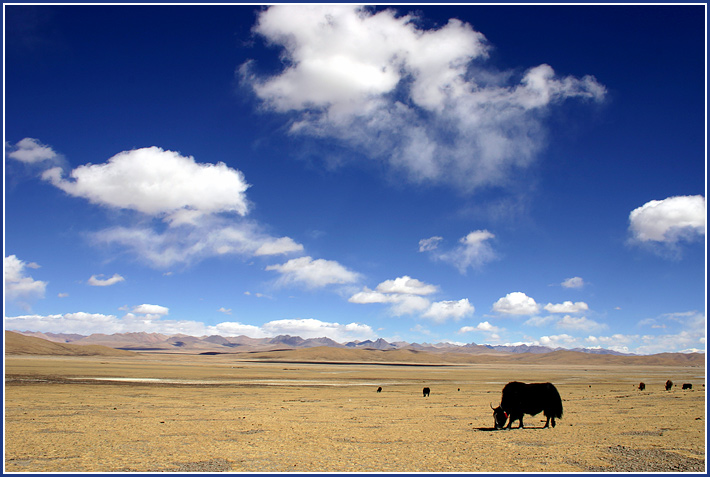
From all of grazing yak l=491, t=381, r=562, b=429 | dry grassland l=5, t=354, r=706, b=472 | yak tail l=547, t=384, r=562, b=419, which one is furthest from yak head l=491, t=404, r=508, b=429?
yak tail l=547, t=384, r=562, b=419

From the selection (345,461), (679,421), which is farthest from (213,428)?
(679,421)

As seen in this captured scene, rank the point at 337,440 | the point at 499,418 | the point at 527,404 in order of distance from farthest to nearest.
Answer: the point at 527,404 → the point at 499,418 → the point at 337,440

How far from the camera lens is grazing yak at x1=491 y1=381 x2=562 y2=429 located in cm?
1750

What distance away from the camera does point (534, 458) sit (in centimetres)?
1235

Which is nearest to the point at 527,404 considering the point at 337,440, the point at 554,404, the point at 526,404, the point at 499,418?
the point at 526,404

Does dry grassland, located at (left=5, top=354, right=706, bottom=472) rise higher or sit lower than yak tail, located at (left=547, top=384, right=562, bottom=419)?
lower

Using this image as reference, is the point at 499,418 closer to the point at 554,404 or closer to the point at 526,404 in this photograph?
the point at 526,404

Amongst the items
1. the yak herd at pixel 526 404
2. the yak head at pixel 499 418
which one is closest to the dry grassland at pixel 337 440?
the yak head at pixel 499 418

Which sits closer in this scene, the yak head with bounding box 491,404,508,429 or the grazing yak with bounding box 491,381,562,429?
the yak head with bounding box 491,404,508,429

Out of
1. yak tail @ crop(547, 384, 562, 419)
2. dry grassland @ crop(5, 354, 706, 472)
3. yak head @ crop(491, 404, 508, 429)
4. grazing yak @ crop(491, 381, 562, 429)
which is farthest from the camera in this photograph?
yak tail @ crop(547, 384, 562, 419)

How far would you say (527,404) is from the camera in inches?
693

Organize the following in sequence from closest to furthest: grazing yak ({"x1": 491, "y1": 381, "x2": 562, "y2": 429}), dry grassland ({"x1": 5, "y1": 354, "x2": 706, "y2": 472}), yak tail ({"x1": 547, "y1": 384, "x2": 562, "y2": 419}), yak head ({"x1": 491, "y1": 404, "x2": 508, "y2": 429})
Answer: dry grassland ({"x1": 5, "y1": 354, "x2": 706, "y2": 472})
yak head ({"x1": 491, "y1": 404, "x2": 508, "y2": 429})
grazing yak ({"x1": 491, "y1": 381, "x2": 562, "y2": 429})
yak tail ({"x1": 547, "y1": 384, "x2": 562, "y2": 419})

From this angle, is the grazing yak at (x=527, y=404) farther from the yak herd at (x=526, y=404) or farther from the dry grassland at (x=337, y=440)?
the dry grassland at (x=337, y=440)

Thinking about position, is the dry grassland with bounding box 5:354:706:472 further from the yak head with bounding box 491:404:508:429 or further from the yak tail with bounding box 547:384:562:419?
the yak tail with bounding box 547:384:562:419
